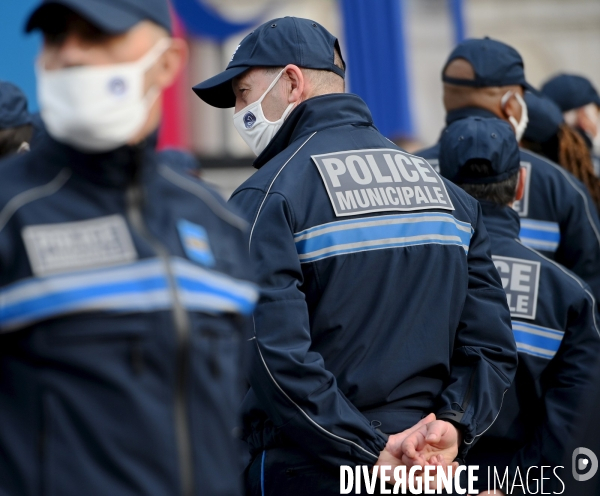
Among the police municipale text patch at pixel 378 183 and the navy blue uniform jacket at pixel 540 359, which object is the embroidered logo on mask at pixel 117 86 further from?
the navy blue uniform jacket at pixel 540 359

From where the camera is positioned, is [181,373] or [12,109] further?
[12,109]

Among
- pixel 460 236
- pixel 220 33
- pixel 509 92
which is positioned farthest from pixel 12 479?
pixel 220 33

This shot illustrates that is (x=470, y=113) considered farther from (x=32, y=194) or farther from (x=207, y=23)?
(x=207, y=23)

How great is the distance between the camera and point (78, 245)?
6.21ft

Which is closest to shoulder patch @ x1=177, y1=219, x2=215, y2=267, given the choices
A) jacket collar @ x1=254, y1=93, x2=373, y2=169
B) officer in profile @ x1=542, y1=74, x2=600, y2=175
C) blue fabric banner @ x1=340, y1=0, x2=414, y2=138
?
jacket collar @ x1=254, y1=93, x2=373, y2=169

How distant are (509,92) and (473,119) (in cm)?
75

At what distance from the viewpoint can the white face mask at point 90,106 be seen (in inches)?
75.6

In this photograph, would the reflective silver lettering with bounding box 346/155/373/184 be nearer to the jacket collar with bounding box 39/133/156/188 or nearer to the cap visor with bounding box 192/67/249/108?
the cap visor with bounding box 192/67/249/108

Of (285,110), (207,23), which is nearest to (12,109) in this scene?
(285,110)

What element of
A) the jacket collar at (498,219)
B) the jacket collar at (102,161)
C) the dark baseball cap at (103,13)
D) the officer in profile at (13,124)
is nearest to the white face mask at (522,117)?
the jacket collar at (498,219)

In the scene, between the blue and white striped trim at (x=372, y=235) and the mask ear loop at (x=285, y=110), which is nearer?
the blue and white striped trim at (x=372, y=235)

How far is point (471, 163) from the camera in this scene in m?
3.72

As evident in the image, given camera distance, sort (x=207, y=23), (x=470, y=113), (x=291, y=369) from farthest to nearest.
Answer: (x=207, y=23), (x=470, y=113), (x=291, y=369)

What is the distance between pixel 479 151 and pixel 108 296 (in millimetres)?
2068
